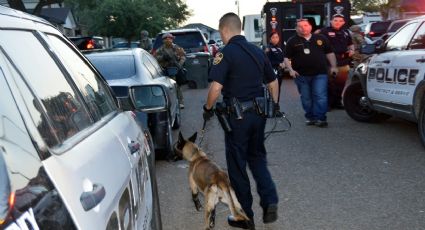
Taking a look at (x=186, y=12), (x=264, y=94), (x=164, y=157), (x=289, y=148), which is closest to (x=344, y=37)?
(x=289, y=148)

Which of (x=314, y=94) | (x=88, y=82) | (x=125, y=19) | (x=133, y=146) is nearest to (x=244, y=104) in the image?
(x=88, y=82)

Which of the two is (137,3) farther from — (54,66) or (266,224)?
(54,66)

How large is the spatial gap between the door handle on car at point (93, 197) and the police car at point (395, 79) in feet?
19.5

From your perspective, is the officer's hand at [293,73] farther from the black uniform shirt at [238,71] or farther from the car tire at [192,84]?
the car tire at [192,84]

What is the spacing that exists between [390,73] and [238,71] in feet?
13.8

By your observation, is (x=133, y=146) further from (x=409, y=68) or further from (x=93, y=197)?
(x=409, y=68)

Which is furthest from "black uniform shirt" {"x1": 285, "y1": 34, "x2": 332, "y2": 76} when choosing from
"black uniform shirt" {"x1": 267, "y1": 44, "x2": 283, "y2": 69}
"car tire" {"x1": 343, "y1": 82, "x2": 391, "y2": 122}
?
"black uniform shirt" {"x1": 267, "y1": 44, "x2": 283, "y2": 69}

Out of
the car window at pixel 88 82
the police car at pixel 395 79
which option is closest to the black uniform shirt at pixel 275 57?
the police car at pixel 395 79

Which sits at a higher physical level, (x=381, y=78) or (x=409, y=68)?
(x=409, y=68)

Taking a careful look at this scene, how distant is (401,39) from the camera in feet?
26.6

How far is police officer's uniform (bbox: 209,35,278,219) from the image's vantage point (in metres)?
4.46

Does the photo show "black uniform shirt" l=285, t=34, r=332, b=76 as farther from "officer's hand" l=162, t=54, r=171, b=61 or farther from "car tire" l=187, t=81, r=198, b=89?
"car tire" l=187, t=81, r=198, b=89

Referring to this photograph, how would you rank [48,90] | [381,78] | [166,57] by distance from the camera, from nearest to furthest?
[48,90] < [381,78] < [166,57]

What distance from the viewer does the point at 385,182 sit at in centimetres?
584
